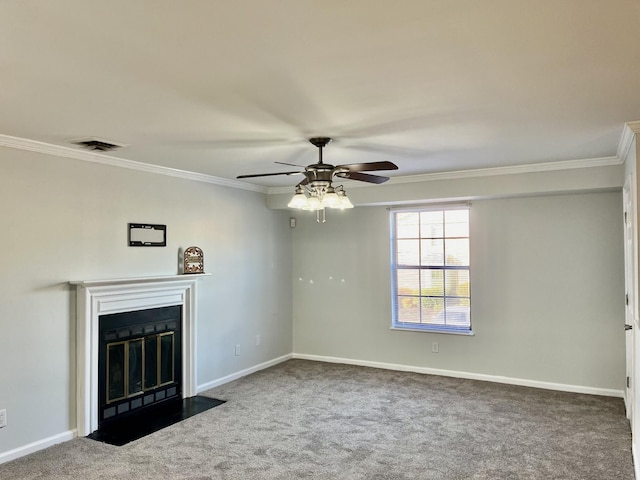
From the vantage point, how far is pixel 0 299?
11.5 feet

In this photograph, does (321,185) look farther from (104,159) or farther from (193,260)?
(193,260)

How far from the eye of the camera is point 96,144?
372 centimetres

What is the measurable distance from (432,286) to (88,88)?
4487mm

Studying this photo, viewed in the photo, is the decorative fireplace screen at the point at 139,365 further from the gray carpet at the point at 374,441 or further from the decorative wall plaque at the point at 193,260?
the decorative wall plaque at the point at 193,260

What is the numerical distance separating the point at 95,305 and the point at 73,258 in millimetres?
430

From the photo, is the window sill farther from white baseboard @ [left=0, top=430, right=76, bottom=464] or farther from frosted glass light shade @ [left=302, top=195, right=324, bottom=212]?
white baseboard @ [left=0, top=430, right=76, bottom=464]

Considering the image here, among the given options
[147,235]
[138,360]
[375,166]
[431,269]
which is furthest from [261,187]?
[375,166]

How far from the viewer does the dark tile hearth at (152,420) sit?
3.92 metres

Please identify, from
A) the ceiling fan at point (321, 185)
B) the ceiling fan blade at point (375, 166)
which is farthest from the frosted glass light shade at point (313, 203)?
the ceiling fan blade at point (375, 166)

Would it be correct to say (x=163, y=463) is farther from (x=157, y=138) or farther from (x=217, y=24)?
(x=217, y=24)

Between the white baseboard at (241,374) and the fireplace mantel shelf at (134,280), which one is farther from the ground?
the fireplace mantel shelf at (134,280)

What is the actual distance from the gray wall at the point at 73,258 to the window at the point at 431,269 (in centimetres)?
190

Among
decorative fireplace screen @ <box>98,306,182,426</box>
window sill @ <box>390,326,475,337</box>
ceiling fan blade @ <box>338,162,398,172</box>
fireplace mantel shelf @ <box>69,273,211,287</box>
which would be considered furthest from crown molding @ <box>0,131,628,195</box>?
window sill @ <box>390,326,475,337</box>

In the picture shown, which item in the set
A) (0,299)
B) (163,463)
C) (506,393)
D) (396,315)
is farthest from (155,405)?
(506,393)
